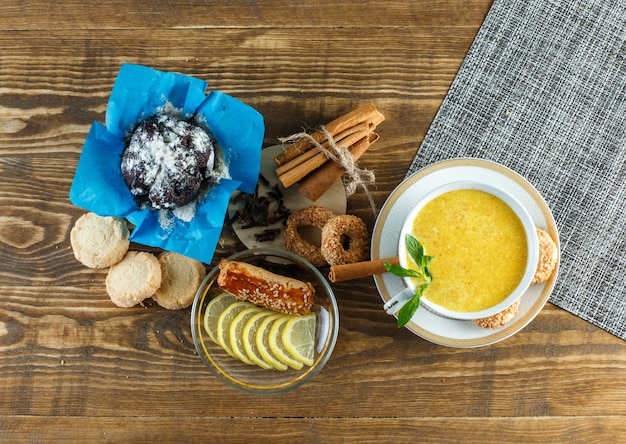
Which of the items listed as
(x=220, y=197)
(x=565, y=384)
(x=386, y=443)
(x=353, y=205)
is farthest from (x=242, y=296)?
(x=565, y=384)

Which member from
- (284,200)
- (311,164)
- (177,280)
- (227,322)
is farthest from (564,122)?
(177,280)

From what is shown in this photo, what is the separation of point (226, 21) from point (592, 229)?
1.40 m

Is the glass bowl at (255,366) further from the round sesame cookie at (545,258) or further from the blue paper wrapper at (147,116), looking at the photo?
the round sesame cookie at (545,258)

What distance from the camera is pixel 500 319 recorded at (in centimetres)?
171

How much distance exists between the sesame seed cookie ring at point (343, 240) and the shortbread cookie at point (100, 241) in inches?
26.1

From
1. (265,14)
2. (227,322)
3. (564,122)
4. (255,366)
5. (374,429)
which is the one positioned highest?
(265,14)

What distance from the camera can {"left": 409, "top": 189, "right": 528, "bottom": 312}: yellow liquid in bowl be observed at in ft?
5.36

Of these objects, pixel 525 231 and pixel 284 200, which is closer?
pixel 525 231

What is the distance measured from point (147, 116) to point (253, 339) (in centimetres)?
75

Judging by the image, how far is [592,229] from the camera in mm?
1939

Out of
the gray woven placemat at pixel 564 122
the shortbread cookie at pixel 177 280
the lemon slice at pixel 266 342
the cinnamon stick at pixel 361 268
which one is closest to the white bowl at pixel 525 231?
the cinnamon stick at pixel 361 268

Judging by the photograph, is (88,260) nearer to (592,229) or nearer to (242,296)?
(242,296)

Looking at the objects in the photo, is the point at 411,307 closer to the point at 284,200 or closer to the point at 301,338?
the point at 301,338

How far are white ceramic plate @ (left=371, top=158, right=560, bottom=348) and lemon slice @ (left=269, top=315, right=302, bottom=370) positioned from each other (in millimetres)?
334
